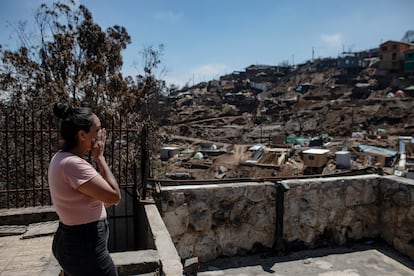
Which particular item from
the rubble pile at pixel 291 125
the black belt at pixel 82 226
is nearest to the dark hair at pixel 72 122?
the black belt at pixel 82 226

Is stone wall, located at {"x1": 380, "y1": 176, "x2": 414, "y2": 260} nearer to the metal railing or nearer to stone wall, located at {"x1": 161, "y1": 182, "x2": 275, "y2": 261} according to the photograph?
stone wall, located at {"x1": 161, "y1": 182, "x2": 275, "y2": 261}

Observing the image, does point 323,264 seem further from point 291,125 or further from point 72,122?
point 291,125

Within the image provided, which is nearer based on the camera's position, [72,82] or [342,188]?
[342,188]

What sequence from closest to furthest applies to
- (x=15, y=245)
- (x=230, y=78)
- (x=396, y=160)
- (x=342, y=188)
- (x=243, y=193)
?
1. (x=15, y=245)
2. (x=243, y=193)
3. (x=342, y=188)
4. (x=396, y=160)
5. (x=230, y=78)

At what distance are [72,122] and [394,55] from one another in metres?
54.9

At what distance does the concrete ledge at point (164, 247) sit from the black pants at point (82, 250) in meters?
0.89

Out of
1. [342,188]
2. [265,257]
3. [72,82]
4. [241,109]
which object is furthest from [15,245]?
[241,109]

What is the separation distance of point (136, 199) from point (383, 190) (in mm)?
3627

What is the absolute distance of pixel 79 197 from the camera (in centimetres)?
187

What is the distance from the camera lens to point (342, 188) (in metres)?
4.80

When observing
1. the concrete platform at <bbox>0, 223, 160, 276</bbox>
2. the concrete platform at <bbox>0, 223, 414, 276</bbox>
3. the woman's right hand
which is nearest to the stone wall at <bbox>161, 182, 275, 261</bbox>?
the concrete platform at <bbox>0, 223, 414, 276</bbox>

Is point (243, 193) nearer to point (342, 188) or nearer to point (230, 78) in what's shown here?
point (342, 188)

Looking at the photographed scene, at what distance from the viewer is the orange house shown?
46938mm

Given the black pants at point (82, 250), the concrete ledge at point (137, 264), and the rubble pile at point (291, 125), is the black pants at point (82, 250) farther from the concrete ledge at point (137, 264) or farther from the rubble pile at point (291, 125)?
the rubble pile at point (291, 125)
